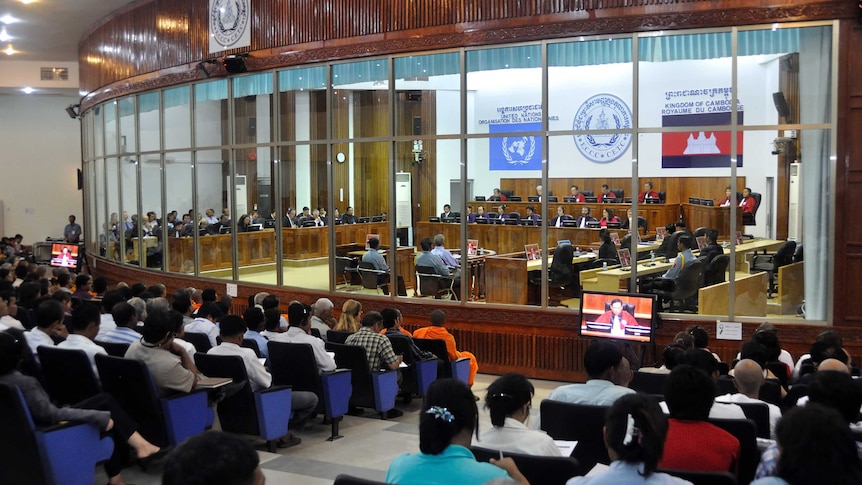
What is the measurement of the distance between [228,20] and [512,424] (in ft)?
33.0

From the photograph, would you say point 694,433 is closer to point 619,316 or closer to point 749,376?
point 749,376

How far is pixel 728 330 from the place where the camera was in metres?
8.39

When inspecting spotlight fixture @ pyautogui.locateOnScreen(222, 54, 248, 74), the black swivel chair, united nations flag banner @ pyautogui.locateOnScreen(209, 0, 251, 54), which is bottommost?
the black swivel chair

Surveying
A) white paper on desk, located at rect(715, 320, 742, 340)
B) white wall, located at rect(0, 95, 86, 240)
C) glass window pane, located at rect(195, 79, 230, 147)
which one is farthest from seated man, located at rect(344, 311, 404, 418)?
white wall, located at rect(0, 95, 86, 240)

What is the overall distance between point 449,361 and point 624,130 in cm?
326

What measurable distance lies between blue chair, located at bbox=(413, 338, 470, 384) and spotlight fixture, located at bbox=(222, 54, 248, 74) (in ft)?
19.4

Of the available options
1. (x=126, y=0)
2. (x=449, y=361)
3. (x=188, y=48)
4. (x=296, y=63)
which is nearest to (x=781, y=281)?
(x=449, y=361)

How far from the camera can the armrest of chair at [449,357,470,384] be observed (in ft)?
24.8

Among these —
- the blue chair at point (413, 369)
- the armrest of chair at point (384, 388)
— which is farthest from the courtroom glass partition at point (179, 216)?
the armrest of chair at point (384, 388)

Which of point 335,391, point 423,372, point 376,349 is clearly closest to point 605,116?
point 423,372

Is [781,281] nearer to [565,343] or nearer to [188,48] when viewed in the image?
[565,343]

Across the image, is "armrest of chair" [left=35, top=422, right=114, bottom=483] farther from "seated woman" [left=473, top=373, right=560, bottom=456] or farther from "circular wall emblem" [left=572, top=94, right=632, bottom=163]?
"circular wall emblem" [left=572, top=94, right=632, bottom=163]

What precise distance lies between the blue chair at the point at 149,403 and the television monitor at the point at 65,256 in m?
10.7

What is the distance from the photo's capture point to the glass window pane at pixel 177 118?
13227mm
